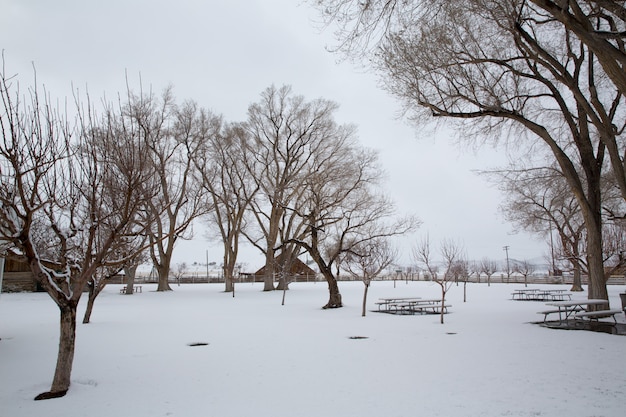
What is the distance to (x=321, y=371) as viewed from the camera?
705 cm

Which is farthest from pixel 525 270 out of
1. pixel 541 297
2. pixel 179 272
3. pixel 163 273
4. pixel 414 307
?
pixel 179 272

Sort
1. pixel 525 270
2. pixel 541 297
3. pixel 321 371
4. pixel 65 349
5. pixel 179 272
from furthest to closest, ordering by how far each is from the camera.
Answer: pixel 179 272 < pixel 525 270 < pixel 541 297 < pixel 321 371 < pixel 65 349

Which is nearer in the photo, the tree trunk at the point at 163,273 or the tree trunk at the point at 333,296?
the tree trunk at the point at 333,296

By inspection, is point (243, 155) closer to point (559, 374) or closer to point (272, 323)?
point (272, 323)

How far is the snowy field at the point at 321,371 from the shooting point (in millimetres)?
5215

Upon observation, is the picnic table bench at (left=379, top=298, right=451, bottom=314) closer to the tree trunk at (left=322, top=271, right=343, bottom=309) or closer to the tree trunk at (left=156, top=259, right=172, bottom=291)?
the tree trunk at (left=322, top=271, right=343, bottom=309)

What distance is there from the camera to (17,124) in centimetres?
562

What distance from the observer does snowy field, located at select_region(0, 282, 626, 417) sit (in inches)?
205

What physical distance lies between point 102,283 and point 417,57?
1188 centimetres

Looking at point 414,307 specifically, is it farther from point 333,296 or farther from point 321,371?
point 321,371

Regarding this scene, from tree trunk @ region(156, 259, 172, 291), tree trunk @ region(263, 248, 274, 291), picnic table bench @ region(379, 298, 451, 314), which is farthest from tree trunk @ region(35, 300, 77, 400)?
tree trunk @ region(156, 259, 172, 291)

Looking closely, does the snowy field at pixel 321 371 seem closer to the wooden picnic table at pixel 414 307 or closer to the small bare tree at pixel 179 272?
the wooden picnic table at pixel 414 307

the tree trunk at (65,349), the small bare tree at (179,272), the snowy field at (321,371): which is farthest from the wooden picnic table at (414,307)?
the small bare tree at (179,272)

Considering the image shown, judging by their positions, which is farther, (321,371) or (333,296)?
(333,296)
